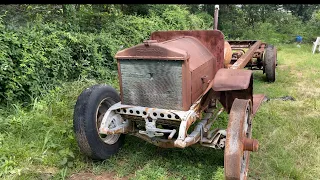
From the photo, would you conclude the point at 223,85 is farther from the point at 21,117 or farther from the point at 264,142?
the point at 21,117

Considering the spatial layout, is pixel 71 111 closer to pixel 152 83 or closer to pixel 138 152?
pixel 138 152

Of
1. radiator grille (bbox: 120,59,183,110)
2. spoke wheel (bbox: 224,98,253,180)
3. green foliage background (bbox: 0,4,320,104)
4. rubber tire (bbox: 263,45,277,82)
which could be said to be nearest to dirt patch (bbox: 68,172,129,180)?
radiator grille (bbox: 120,59,183,110)

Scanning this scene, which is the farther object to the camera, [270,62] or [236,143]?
[270,62]

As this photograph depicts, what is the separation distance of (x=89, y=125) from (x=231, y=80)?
162cm

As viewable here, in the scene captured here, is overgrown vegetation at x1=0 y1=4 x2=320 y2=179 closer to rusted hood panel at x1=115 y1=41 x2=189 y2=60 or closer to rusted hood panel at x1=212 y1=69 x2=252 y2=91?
rusted hood panel at x1=212 y1=69 x2=252 y2=91

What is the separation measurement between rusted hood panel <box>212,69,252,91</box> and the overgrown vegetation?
86 centimetres

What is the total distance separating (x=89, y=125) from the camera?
3.31 m

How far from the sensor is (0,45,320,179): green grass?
3.30 m

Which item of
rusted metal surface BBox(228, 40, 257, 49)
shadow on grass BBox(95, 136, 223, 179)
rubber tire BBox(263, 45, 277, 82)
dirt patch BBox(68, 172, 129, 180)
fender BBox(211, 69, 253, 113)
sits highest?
fender BBox(211, 69, 253, 113)

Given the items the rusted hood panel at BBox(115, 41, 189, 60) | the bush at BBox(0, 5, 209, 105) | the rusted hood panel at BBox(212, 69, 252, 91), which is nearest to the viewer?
the rusted hood panel at BBox(115, 41, 189, 60)

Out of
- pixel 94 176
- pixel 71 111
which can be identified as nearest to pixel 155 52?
pixel 94 176

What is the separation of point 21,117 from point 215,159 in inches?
105
